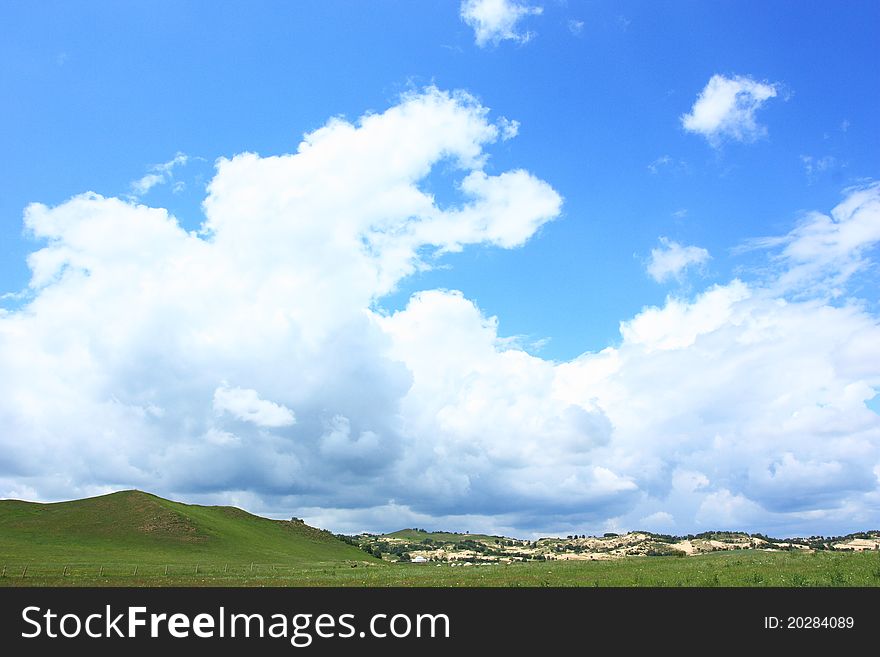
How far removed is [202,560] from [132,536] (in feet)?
114

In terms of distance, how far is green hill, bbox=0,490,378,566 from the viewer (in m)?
→ 132

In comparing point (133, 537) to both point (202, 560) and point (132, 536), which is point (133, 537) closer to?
point (132, 536)

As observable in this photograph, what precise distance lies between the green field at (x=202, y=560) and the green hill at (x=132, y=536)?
25cm

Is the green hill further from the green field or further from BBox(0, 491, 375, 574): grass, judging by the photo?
the green field

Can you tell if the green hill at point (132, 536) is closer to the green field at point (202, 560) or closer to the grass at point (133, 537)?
the grass at point (133, 537)

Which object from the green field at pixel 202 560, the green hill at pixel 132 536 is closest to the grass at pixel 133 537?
the green hill at pixel 132 536

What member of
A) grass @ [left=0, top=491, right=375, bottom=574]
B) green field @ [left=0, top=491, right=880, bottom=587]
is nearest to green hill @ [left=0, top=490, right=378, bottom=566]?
grass @ [left=0, top=491, right=375, bottom=574]

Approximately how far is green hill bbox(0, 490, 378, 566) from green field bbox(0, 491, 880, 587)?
0.82 feet

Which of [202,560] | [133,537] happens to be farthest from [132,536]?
[202,560]

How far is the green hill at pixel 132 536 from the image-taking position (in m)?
132
